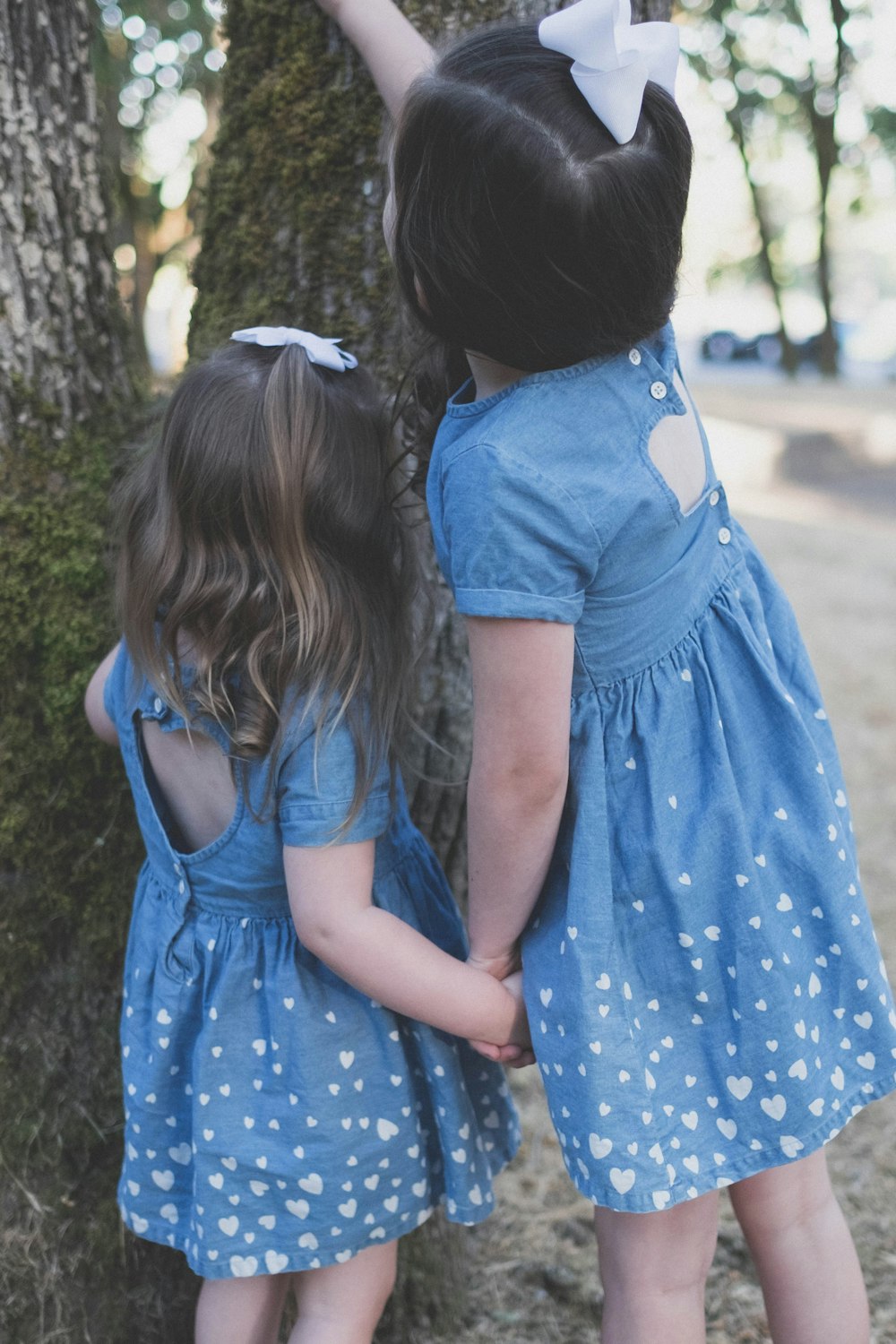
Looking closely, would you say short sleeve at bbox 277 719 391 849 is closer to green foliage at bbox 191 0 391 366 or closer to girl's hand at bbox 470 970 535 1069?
girl's hand at bbox 470 970 535 1069

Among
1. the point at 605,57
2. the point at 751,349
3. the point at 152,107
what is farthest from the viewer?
the point at 751,349

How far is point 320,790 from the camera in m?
1.47

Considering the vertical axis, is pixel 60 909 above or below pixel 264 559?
below

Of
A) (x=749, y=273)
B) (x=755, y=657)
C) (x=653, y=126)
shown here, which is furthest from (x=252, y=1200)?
(x=749, y=273)

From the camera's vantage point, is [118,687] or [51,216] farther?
[51,216]

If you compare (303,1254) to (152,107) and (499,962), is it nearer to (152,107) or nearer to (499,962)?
(499,962)

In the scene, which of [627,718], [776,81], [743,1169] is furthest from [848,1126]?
[776,81]

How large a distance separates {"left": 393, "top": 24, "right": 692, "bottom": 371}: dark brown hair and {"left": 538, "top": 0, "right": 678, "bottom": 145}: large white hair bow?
22 mm

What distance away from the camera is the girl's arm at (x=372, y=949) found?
1.48 m

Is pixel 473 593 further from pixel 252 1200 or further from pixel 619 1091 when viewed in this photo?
pixel 252 1200

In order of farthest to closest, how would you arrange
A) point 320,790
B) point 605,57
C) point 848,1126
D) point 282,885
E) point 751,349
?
point 751,349 → point 848,1126 → point 282,885 → point 320,790 → point 605,57

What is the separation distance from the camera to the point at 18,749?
193 centimetres

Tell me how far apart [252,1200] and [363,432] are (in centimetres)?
104

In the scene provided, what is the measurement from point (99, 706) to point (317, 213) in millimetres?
851
